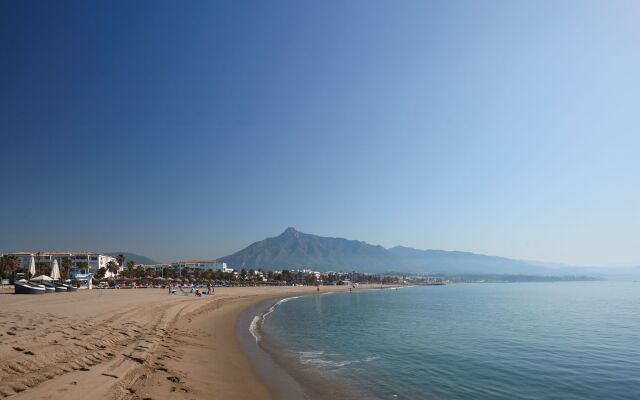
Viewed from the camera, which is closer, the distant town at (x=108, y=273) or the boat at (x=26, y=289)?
the boat at (x=26, y=289)

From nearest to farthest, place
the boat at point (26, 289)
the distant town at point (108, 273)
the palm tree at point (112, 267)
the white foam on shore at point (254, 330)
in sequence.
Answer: the white foam on shore at point (254, 330) < the boat at point (26, 289) < the distant town at point (108, 273) < the palm tree at point (112, 267)

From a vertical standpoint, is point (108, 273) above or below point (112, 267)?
below

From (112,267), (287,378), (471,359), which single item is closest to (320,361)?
(287,378)

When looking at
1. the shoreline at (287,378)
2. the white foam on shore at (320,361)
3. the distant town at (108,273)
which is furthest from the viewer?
the distant town at (108,273)

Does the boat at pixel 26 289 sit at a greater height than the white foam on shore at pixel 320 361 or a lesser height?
greater

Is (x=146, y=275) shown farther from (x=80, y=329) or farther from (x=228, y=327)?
(x=80, y=329)

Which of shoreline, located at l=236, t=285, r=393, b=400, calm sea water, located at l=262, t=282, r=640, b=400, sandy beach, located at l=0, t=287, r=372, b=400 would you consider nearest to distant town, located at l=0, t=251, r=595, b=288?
sandy beach, located at l=0, t=287, r=372, b=400

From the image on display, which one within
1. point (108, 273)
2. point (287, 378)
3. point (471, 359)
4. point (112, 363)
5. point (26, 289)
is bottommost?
point (108, 273)

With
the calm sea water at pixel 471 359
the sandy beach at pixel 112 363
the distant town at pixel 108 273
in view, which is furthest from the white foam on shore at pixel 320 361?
the distant town at pixel 108 273

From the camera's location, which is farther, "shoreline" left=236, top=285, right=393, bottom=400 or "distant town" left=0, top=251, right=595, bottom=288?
"distant town" left=0, top=251, right=595, bottom=288

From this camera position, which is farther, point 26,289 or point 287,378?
point 26,289

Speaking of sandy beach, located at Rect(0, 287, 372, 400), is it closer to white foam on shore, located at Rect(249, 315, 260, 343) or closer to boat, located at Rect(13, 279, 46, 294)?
white foam on shore, located at Rect(249, 315, 260, 343)

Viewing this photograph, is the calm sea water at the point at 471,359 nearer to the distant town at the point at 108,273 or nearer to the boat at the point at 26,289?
the boat at the point at 26,289

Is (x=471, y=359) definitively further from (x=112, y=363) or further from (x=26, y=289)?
(x=26, y=289)
